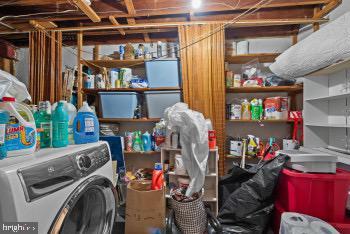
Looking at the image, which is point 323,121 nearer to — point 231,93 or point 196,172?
point 231,93

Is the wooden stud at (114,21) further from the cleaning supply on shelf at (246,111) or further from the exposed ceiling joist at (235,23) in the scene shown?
the cleaning supply on shelf at (246,111)

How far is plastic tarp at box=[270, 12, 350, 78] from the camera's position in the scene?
128 cm

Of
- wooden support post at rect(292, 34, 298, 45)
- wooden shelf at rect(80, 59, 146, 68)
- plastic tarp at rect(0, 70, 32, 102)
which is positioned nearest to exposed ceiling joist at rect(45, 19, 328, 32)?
wooden support post at rect(292, 34, 298, 45)

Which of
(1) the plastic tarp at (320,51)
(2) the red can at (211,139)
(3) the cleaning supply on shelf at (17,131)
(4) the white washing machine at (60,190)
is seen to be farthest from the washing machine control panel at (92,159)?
(1) the plastic tarp at (320,51)

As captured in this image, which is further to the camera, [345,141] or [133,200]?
Result: [345,141]

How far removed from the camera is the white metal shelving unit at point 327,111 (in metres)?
1.74

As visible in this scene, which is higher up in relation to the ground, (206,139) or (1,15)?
(1,15)

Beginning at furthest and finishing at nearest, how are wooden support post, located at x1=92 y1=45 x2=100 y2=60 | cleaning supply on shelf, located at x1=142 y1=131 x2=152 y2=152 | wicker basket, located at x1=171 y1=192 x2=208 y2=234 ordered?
1. wooden support post, located at x1=92 y1=45 x2=100 y2=60
2. cleaning supply on shelf, located at x1=142 y1=131 x2=152 y2=152
3. wicker basket, located at x1=171 y1=192 x2=208 y2=234

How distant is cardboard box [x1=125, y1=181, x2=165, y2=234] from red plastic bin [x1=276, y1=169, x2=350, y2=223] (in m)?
1.02

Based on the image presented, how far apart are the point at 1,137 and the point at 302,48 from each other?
6.84 ft

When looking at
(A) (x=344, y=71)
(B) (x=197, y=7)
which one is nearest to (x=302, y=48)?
(A) (x=344, y=71)

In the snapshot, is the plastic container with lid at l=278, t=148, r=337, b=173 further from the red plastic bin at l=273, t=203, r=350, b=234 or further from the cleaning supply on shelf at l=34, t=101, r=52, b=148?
the cleaning supply on shelf at l=34, t=101, r=52, b=148

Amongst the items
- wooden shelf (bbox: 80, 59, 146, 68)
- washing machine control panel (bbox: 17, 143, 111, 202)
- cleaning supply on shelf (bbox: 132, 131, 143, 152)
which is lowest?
cleaning supply on shelf (bbox: 132, 131, 143, 152)

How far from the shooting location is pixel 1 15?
2.23m
